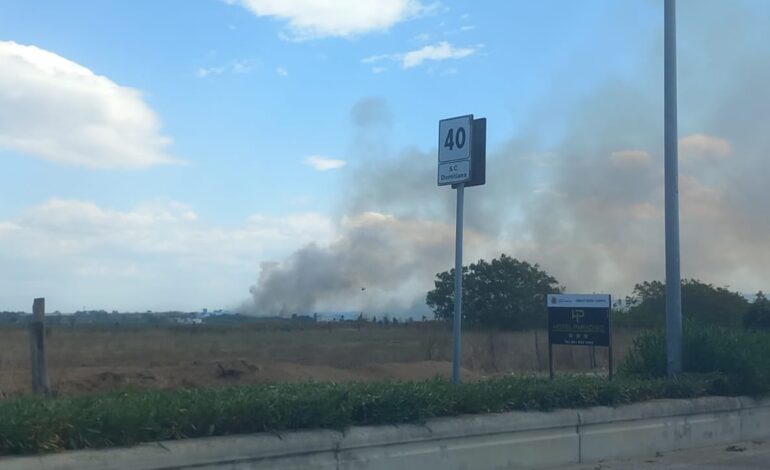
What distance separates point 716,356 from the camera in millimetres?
13672

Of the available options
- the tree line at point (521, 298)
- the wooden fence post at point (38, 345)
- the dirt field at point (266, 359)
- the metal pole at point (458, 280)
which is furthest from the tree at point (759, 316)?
the wooden fence post at point (38, 345)

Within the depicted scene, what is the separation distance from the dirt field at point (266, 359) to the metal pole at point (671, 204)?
31.1 feet

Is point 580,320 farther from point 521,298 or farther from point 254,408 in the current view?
point 521,298

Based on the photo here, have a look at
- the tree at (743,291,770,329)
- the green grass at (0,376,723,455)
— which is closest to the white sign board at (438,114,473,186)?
the green grass at (0,376,723,455)

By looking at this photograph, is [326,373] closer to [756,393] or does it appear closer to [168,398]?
[756,393]

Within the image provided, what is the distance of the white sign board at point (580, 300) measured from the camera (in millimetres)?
14969

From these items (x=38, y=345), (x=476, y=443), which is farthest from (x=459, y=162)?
(x=38, y=345)

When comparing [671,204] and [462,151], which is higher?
[462,151]

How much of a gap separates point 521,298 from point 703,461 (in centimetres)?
4245

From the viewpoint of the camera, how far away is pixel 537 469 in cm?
987

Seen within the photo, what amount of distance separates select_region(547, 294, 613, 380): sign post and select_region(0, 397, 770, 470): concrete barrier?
98.1 inches

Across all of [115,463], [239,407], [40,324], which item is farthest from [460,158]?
[40,324]

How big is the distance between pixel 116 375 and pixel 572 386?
15.6m

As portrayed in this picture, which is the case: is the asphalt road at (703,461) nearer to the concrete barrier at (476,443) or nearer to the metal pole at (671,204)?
the concrete barrier at (476,443)
